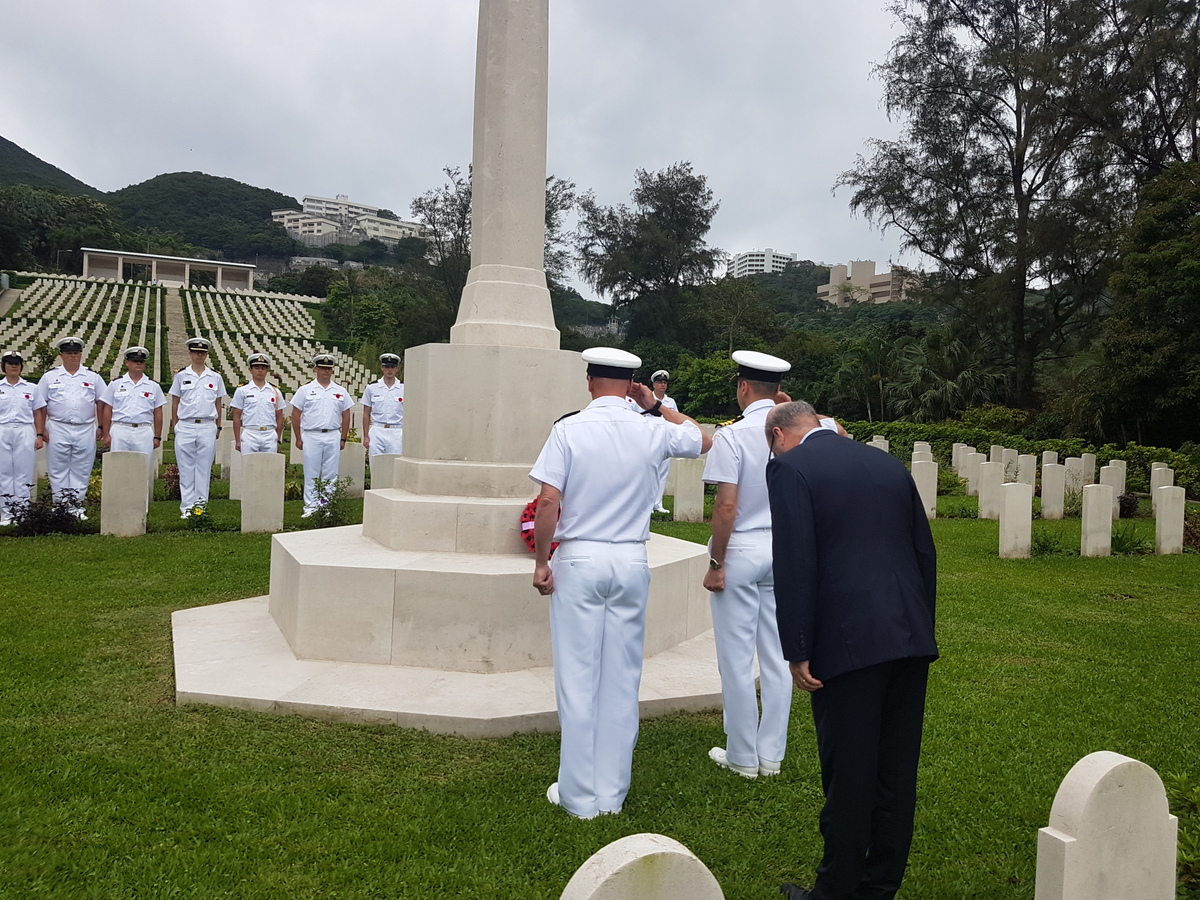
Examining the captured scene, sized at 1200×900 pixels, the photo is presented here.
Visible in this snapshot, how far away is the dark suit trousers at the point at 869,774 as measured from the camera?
2480 millimetres

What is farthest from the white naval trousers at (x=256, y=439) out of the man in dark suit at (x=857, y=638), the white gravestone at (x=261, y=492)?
the man in dark suit at (x=857, y=638)

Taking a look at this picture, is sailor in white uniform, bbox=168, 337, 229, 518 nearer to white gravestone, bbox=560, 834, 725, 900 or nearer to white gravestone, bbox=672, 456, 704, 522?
white gravestone, bbox=672, 456, 704, 522

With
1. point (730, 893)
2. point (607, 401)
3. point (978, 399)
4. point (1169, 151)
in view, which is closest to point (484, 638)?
point (607, 401)

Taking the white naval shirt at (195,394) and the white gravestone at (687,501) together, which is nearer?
the white naval shirt at (195,394)

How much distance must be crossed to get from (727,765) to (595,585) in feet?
3.77

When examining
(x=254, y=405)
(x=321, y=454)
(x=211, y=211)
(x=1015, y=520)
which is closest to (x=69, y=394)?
(x=254, y=405)

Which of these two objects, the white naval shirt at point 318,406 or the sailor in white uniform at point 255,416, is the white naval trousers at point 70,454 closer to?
the sailor in white uniform at point 255,416

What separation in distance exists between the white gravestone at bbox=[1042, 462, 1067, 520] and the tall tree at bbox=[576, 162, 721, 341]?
36632 mm

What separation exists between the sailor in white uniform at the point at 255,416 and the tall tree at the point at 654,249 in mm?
38723

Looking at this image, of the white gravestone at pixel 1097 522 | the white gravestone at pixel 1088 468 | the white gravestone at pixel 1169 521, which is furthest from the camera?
the white gravestone at pixel 1088 468

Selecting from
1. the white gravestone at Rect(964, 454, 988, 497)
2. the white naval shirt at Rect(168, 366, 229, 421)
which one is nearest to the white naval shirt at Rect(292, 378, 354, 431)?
the white naval shirt at Rect(168, 366, 229, 421)

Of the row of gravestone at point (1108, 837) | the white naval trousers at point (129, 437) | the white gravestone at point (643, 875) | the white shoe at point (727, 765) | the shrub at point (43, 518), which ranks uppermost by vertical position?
the white naval trousers at point (129, 437)

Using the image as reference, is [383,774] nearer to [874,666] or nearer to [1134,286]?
[874,666]

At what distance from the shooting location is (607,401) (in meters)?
3.60
